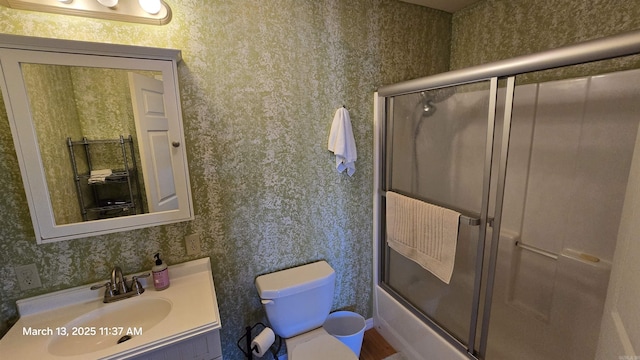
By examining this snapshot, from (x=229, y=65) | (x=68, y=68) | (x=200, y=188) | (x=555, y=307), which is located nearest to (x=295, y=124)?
(x=229, y=65)

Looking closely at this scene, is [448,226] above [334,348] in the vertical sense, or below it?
above

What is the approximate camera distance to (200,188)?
1.34m

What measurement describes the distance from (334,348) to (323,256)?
0.53 metres

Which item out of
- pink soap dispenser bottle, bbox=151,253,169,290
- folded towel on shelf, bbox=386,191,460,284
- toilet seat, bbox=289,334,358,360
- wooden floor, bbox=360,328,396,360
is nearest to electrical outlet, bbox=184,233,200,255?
pink soap dispenser bottle, bbox=151,253,169,290

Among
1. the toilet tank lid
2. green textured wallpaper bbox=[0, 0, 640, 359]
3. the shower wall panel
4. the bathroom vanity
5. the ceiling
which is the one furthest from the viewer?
the ceiling

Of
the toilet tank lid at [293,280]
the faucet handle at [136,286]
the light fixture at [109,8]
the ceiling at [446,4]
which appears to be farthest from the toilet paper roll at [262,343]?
the ceiling at [446,4]

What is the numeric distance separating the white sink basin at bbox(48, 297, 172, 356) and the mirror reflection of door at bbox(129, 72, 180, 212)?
0.45 meters

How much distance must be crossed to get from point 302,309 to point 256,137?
3.30 ft

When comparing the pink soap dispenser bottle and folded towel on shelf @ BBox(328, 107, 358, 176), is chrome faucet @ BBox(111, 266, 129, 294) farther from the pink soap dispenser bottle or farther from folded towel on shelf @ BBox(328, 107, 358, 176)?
folded towel on shelf @ BBox(328, 107, 358, 176)

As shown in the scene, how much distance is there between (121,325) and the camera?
3.70ft

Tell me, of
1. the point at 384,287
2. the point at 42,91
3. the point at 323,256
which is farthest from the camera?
the point at 384,287

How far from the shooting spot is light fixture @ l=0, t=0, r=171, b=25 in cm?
98

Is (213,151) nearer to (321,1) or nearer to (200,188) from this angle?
(200,188)

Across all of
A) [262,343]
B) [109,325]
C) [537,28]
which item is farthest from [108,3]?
[537,28]
